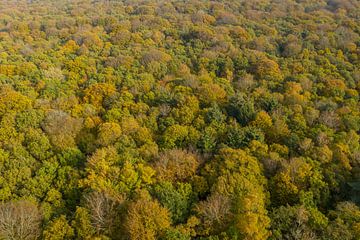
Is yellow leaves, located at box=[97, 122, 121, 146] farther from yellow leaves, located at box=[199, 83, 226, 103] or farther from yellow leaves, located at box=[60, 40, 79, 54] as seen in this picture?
yellow leaves, located at box=[60, 40, 79, 54]

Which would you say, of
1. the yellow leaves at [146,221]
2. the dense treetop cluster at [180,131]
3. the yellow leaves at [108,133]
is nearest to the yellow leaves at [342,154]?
the dense treetop cluster at [180,131]

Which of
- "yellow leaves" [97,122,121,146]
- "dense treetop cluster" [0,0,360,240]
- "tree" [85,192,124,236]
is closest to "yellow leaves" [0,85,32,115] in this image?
"dense treetop cluster" [0,0,360,240]

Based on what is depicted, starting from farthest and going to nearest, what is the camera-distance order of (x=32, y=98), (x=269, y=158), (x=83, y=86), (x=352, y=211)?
(x=83, y=86)
(x=32, y=98)
(x=269, y=158)
(x=352, y=211)

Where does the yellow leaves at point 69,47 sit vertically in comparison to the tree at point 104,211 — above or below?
below

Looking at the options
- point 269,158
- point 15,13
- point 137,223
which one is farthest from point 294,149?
point 15,13

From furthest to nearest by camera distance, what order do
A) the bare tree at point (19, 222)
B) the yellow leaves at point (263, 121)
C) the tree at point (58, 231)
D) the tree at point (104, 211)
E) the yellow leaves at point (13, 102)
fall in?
the yellow leaves at point (13, 102)
the yellow leaves at point (263, 121)
the tree at point (104, 211)
the bare tree at point (19, 222)
the tree at point (58, 231)

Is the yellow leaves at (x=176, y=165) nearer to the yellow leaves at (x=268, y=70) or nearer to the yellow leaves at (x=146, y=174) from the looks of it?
the yellow leaves at (x=146, y=174)

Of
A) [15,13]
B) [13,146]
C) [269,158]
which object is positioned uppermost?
[269,158]

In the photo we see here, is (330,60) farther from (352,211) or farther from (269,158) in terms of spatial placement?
(352,211)

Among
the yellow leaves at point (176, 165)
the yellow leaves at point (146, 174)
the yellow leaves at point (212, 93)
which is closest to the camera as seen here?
the yellow leaves at point (146, 174)
